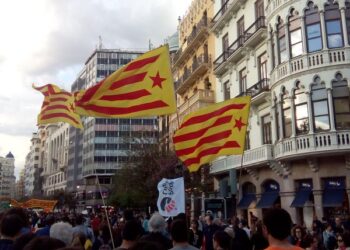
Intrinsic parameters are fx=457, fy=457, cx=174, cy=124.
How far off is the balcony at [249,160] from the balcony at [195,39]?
11.3 m

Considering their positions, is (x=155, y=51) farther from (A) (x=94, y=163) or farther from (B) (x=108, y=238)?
(A) (x=94, y=163)

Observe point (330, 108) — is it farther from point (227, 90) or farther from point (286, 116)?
point (227, 90)

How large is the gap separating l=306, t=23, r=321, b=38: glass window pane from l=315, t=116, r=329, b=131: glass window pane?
4.10 metres

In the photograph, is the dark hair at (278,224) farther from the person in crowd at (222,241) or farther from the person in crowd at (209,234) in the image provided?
the person in crowd at (209,234)

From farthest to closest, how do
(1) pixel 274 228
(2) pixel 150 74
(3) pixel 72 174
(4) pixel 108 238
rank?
(3) pixel 72 174
(2) pixel 150 74
(4) pixel 108 238
(1) pixel 274 228

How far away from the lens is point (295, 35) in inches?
918

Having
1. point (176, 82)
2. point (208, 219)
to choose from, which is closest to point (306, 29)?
point (208, 219)

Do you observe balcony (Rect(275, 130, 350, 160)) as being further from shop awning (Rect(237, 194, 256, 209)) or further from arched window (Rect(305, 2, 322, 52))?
shop awning (Rect(237, 194, 256, 209))

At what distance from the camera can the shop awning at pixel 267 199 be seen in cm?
2542

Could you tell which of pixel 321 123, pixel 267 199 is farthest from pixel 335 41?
pixel 267 199

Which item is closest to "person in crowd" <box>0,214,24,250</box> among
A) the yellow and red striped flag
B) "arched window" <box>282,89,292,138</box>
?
the yellow and red striped flag

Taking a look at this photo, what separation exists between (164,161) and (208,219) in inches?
879

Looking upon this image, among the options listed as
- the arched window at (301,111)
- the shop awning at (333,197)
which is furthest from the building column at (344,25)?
the shop awning at (333,197)

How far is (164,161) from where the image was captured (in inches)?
1313
